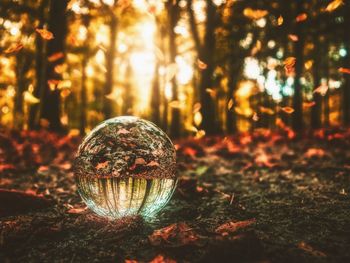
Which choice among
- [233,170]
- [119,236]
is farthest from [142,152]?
[233,170]

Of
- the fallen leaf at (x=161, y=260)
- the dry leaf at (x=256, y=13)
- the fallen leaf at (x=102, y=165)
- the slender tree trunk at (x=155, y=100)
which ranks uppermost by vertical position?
the dry leaf at (x=256, y=13)

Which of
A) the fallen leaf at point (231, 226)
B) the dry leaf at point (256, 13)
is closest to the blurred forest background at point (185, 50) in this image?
the dry leaf at point (256, 13)

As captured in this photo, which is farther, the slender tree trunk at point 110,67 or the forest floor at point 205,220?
the slender tree trunk at point 110,67

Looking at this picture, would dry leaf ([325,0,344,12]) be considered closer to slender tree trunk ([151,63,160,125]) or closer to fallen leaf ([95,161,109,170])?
fallen leaf ([95,161,109,170])

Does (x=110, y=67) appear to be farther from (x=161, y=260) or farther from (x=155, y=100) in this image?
(x=161, y=260)

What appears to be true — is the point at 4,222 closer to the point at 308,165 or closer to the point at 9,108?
the point at 308,165

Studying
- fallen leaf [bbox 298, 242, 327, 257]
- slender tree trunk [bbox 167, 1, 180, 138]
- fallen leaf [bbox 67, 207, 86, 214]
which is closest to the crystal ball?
fallen leaf [bbox 67, 207, 86, 214]

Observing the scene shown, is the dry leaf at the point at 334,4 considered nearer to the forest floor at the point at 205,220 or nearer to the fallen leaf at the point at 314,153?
the forest floor at the point at 205,220

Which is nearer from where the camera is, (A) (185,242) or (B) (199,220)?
(A) (185,242)
